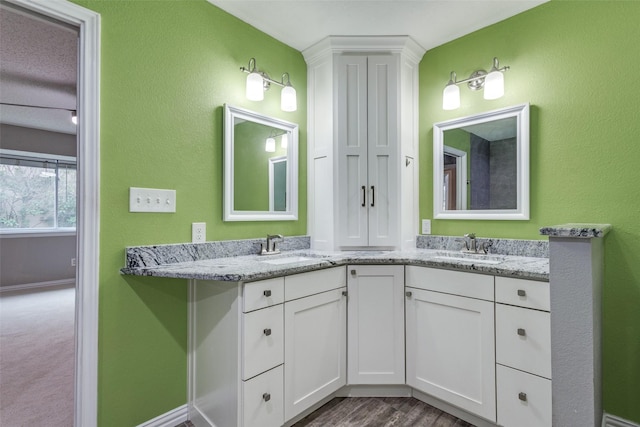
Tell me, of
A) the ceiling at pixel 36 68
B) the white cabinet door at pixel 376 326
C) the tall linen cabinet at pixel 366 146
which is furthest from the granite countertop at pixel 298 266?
the ceiling at pixel 36 68

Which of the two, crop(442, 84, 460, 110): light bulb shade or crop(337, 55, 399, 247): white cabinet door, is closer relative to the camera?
crop(442, 84, 460, 110): light bulb shade

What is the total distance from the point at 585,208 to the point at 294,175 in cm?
183

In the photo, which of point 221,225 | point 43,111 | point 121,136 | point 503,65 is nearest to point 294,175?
point 221,225

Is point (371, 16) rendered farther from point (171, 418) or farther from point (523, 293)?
point (171, 418)

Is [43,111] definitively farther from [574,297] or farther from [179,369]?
[574,297]

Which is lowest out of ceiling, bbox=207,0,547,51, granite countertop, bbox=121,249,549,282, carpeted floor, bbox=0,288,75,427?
carpeted floor, bbox=0,288,75,427

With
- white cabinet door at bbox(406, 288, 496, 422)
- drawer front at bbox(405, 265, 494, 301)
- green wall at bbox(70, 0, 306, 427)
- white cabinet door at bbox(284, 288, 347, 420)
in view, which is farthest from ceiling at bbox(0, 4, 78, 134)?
white cabinet door at bbox(406, 288, 496, 422)

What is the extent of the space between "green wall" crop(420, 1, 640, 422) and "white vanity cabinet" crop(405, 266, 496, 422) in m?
0.64

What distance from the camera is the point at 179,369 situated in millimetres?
1709

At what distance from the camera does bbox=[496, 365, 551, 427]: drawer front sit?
1.41 m

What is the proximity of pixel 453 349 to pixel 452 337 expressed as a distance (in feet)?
0.22

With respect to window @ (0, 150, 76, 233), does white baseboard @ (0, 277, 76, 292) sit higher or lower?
lower

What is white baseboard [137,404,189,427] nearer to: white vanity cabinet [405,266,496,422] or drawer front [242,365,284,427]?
drawer front [242,365,284,427]

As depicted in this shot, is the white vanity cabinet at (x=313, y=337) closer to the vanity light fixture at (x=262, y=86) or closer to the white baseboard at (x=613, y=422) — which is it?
the vanity light fixture at (x=262, y=86)
